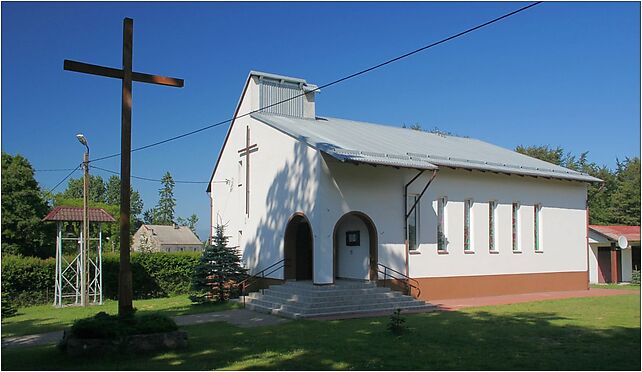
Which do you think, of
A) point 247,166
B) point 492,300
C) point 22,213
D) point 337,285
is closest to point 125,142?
point 337,285

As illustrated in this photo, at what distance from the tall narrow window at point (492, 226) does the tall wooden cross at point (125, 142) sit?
49.2 ft

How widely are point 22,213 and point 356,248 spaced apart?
30397 mm

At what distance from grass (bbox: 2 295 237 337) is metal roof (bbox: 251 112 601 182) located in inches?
256

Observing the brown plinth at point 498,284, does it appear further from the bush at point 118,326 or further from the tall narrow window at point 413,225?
the bush at point 118,326

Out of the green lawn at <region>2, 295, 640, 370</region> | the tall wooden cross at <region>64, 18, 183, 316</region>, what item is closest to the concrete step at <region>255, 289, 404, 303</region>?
the green lawn at <region>2, 295, 640, 370</region>

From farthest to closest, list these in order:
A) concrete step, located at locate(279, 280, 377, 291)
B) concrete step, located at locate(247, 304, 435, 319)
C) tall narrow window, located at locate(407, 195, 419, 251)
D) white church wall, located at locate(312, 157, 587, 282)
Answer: tall narrow window, located at locate(407, 195, 419, 251)
white church wall, located at locate(312, 157, 587, 282)
concrete step, located at locate(279, 280, 377, 291)
concrete step, located at locate(247, 304, 435, 319)

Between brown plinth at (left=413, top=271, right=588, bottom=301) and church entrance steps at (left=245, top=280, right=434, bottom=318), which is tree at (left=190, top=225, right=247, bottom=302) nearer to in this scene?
church entrance steps at (left=245, top=280, right=434, bottom=318)

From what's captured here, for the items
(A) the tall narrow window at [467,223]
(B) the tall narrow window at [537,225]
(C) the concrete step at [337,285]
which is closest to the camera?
(C) the concrete step at [337,285]

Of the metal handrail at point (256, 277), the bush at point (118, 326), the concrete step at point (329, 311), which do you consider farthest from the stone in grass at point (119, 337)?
the metal handrail at point (256, 277)

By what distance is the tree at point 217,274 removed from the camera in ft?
66.6

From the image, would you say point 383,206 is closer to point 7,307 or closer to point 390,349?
point 390,349

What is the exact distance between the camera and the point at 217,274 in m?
20.4

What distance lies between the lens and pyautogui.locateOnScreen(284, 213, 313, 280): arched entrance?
19484 mm

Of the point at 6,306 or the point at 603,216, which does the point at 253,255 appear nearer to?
the point at 6,306
